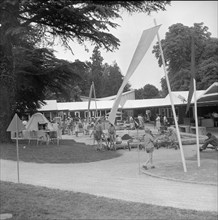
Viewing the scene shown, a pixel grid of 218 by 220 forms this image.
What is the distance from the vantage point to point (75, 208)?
20.5 feet

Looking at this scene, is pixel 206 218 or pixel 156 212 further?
pixel 156 212

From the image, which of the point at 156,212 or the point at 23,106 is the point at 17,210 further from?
the point at 23,106

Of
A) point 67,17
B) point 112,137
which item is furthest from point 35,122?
point 67,17

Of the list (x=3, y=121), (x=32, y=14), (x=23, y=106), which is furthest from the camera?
(x=23, y=106)

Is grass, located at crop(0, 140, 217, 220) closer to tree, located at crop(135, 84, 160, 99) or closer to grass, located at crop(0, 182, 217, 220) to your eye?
grass, located at crop(0, 182, 217, 220)

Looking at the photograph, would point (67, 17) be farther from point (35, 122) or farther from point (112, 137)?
point (35, 122)

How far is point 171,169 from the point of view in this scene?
10805 mm

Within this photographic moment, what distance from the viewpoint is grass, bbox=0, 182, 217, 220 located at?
220 inches

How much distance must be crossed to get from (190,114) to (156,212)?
3170 cm

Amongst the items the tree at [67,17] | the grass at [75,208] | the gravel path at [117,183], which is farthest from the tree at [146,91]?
the gravel path at [117,183]

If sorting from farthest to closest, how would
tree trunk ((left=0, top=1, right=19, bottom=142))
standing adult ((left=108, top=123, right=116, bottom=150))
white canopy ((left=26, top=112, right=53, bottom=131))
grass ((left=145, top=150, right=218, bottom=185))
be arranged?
white canopy ((left=26, top=112, right=53, bottom=131))
standing adult ((left=108, top=123, right=116, bottom=150))
grass ((left=145, top=150, right=218, bottom=185))
tree trunk ((left=0, top=1, right=19, bottom=142))

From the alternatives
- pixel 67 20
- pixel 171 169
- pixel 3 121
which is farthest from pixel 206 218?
pixel 3 121

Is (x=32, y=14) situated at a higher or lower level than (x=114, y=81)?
higher

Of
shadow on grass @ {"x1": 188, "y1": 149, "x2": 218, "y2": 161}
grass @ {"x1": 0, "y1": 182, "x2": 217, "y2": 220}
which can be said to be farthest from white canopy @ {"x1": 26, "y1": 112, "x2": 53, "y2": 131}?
grass @ {"x1": 0, "y1": 182, "x2": 217, "y2": 220}
